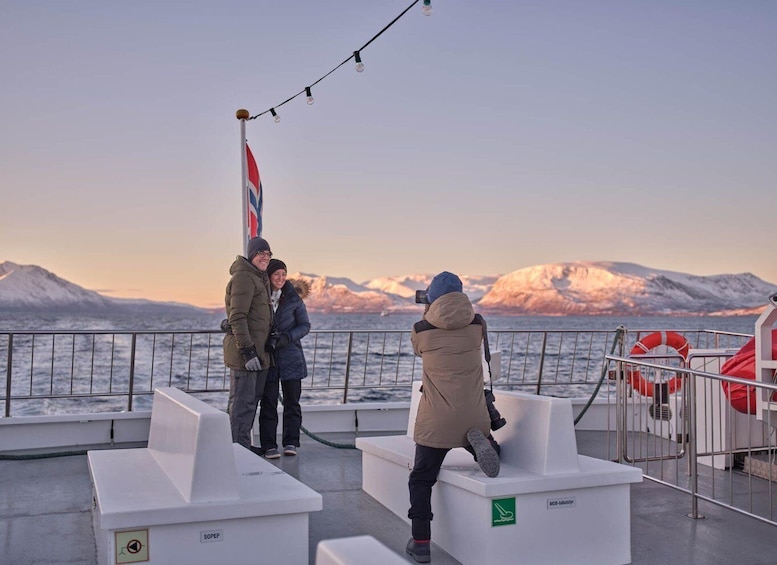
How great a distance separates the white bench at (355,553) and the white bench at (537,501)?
2.69 meters

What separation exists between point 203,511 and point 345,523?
154cm

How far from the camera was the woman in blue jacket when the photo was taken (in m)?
6.80

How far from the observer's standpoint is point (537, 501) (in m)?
4.08

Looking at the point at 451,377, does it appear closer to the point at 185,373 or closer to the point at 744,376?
the point at 744,376

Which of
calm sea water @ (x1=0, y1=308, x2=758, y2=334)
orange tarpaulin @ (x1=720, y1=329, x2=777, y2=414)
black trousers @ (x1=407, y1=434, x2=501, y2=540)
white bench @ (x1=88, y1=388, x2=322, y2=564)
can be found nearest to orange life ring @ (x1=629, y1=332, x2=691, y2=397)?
orange tarpaulin @ (x1=720, y1=329, x2=777, y2=414)

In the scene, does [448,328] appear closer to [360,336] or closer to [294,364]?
[294,364]

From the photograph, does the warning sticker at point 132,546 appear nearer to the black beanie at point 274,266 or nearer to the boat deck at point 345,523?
the boat deck at point 345,523

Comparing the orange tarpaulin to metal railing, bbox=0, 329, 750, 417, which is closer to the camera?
the orange tarpaulin

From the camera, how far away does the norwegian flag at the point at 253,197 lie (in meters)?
7.94

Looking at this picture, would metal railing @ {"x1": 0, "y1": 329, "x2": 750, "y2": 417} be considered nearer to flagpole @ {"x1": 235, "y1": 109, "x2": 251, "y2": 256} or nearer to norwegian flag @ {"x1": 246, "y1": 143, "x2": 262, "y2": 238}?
norwegian flag @ {"x1": 246, "y1": 143, "x2": 262, "y2": 238}

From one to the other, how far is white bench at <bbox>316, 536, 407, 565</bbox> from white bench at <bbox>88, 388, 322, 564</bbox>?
2.38m

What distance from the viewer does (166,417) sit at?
14.8 feet

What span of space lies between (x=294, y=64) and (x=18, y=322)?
174 ft

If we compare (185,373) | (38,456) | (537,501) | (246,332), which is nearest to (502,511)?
(537,501)
